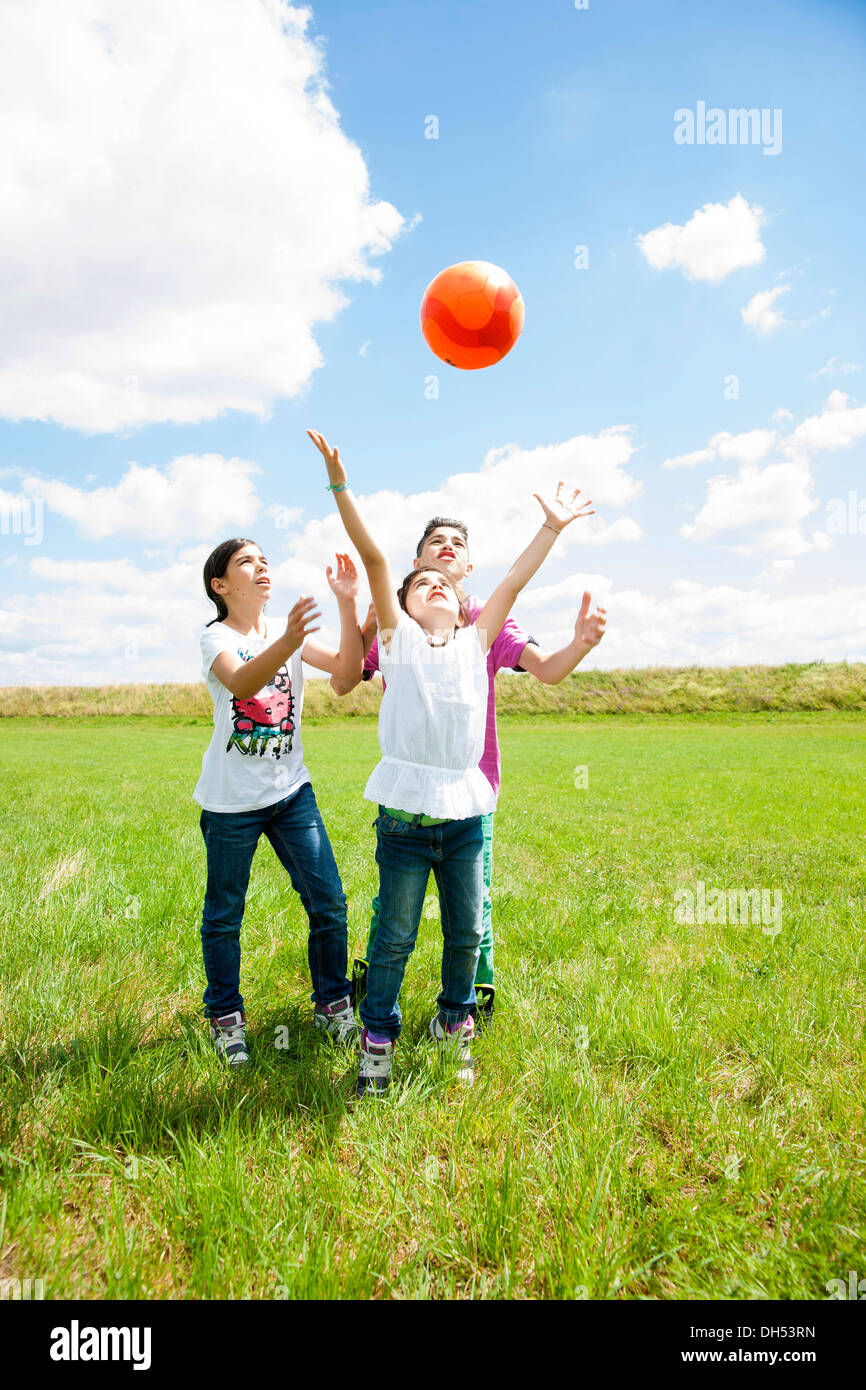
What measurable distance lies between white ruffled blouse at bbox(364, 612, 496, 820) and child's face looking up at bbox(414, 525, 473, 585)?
49 centimetres

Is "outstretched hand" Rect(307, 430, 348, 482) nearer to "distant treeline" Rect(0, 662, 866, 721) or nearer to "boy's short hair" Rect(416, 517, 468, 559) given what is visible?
"boy's short hair" Rect(416, 517, 468, 559)

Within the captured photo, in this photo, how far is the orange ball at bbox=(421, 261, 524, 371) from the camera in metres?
3.98

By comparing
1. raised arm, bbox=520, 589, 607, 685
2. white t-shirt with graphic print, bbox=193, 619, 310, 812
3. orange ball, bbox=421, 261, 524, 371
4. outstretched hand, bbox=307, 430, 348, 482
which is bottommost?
white t-shirt with graphic print, bbox=193, 619, 310, 812

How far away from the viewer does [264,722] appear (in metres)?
3.29

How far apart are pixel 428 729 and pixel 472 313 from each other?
250 centimetres

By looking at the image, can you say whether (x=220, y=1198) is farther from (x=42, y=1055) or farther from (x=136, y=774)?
(x=136, y=774)

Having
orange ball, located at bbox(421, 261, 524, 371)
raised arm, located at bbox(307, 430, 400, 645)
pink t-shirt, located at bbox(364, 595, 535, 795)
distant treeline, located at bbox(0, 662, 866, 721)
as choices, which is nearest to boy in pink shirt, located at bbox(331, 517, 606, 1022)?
pink t-shirt, located at bbox(364, 595, 535, 795)

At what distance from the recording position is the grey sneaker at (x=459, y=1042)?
292cm

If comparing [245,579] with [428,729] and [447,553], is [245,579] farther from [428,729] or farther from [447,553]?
[428,729]

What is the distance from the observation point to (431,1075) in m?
2.85

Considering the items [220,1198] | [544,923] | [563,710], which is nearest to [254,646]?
[220,1198]

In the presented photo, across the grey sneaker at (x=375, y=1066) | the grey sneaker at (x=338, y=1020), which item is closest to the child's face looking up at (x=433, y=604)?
the grey sneaker at (x=375, y=1066)

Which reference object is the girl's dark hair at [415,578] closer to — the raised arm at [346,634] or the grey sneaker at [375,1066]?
the raised arm at [346,634]

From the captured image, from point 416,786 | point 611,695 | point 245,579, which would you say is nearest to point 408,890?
point 416,786
